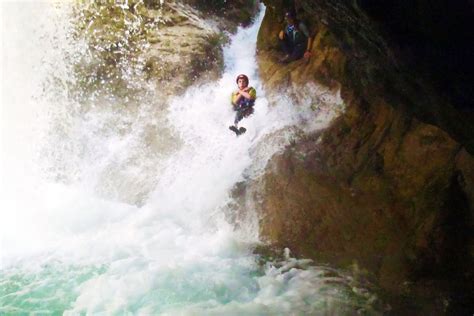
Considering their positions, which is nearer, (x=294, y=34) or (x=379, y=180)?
(x=379, y=180)

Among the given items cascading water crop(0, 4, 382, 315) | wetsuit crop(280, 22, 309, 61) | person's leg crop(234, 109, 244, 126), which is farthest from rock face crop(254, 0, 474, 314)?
person's leg crop(234, 109, 244, 126)

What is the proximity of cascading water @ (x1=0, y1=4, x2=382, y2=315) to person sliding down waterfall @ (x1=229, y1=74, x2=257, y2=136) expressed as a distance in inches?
8.0

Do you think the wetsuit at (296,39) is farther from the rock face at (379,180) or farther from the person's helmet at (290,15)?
the rock face at (379,180)

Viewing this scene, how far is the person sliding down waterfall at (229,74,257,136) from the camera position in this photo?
8.60 meters

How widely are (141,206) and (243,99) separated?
3142mm

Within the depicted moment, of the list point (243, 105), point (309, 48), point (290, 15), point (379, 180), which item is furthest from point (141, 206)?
point (290, 15)

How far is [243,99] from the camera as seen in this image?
8641 mm

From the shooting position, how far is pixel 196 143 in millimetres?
9273

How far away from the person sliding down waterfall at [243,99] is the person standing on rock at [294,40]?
1.39 meters

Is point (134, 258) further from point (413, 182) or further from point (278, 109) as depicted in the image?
point (413, 182)

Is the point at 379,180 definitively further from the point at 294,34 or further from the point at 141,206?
the point at 141,206

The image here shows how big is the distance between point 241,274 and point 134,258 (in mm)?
2021

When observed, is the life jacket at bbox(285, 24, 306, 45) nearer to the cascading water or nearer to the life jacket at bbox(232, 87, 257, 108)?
the cascading water

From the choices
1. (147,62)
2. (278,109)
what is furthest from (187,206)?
(147,62)
